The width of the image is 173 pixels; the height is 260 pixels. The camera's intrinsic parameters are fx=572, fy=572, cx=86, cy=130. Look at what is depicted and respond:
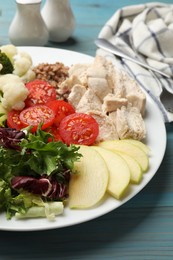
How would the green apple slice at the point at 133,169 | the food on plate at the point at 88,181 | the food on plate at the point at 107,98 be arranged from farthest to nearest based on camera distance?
the food on plate at the point at 107,98 → the green apple slice at the point at 133,169 → the food on plate at the point at 88,181

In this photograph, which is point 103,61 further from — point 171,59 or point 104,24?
point 104,24

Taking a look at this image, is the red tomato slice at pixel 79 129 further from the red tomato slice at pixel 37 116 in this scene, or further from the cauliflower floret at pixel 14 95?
the cauliflower floret at pixel 14 95

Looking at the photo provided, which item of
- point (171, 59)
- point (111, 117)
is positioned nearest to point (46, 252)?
point (111, 117)

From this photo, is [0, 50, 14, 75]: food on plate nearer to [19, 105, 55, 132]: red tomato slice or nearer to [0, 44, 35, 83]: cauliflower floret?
[0, 44, 35, 83]: cauliflower floret

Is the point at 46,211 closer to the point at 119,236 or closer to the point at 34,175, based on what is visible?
the point at 34,175

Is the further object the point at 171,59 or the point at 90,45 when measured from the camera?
the point at 90,45

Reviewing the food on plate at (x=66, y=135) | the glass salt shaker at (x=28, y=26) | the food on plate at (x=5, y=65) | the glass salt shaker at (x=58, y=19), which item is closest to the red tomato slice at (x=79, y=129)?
the food on plate at (x=66, y=135)
